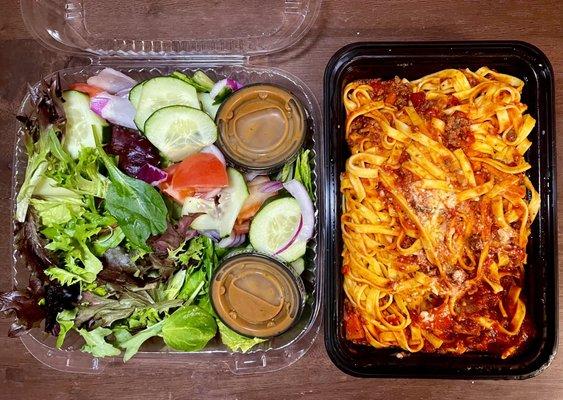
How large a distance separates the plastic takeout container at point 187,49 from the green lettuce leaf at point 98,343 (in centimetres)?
14

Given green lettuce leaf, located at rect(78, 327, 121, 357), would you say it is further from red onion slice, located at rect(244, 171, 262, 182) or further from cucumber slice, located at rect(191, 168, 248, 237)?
red onion slice, located at rect(244, 171, 262, 182)

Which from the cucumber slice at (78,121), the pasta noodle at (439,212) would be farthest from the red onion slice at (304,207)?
the cucumber slice at (78,121)

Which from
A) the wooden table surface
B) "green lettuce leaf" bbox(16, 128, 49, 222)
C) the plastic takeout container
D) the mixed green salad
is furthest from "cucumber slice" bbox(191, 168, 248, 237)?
"green lettuce leaf" bbox(16, 128, 49, 222)

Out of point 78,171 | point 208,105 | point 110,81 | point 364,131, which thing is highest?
point 110,81

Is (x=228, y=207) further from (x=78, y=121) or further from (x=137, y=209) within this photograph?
(x=78, y=121)

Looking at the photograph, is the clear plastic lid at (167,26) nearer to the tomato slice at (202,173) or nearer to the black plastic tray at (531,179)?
the black plastic tray at (531,179)

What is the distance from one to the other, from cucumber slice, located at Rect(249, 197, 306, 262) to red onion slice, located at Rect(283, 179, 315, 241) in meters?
0.04

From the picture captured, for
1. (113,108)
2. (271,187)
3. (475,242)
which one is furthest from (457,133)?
(113,108)

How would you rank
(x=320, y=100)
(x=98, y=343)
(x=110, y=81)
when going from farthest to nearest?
(x=320, y=100) < (x=110, y=81) < (x=98, y=343)

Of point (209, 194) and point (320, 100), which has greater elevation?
point (320, 100)

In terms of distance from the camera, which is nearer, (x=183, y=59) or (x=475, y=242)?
(x=475, y=242)

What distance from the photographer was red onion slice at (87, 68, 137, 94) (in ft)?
8.80

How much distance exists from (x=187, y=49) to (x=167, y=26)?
191 millimetres

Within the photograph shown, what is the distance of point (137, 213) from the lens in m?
2.48
